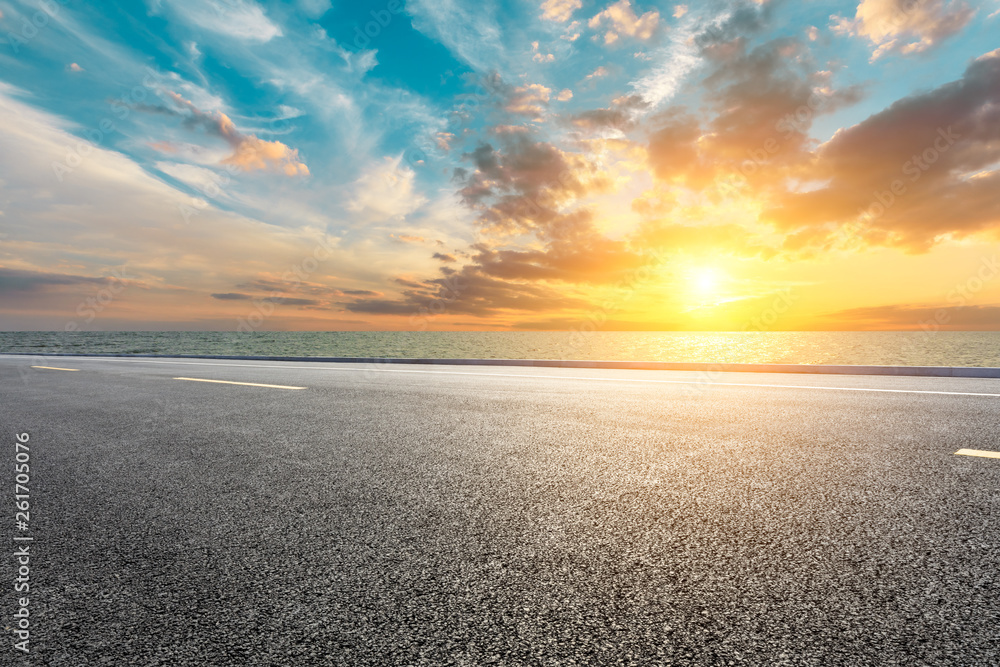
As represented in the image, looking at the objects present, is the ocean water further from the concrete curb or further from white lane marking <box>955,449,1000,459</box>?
white lane marking <box>955,449,1000,459</box>

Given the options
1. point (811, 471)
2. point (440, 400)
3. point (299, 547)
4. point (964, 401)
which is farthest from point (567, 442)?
point (964, 401)

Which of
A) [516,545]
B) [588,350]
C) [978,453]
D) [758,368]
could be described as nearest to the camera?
[516,545]

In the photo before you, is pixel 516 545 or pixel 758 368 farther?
pixel 758 368

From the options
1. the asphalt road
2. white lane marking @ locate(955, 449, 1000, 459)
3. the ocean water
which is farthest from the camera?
the ocean water

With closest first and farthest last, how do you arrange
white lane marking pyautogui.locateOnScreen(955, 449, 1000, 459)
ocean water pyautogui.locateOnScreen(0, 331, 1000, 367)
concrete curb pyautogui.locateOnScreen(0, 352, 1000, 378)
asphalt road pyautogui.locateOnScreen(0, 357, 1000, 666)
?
asphalt road pyautogui.locateOnScreen(0, 357, 1000, 666), white lane marking pyautogui.locateOnScreen(955, 449, 1000, 459), concrete curb pyautogui.locateOnScreen(0, 352, 1000, 378), ocean water pyautogui.locateOnScreen(0, 331, 1000, 367)

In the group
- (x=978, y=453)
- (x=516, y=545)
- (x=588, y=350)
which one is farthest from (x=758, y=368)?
(x=588, y=350)

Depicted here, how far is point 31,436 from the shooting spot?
5922 millimetres

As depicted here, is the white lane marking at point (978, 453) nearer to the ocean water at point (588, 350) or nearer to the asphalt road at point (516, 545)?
the asphalt road at point (516, 545)

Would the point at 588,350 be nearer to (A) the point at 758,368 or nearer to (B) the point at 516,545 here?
(A) the point at 758,368

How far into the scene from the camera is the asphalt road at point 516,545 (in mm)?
1854

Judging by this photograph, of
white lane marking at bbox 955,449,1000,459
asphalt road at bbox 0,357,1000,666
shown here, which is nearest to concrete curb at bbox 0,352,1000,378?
asphalt road at bbox 0,357,1000,666

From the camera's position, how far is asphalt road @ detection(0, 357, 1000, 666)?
185 cm

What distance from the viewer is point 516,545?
8.65 ft

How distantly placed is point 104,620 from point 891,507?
161 inches
